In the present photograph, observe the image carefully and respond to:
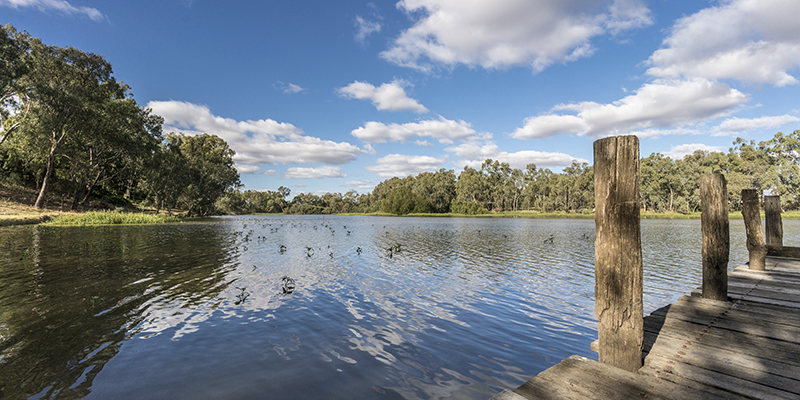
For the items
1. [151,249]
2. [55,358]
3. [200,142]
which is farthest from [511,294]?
[200,142]

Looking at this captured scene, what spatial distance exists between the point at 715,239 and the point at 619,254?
5338mm

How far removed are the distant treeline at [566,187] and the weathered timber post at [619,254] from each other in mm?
99907

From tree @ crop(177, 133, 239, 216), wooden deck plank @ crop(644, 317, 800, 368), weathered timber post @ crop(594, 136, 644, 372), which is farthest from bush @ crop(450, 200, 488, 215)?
weathered timber post @ crop(594, 136, 644, 372)

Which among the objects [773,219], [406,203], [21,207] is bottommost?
[773,219]

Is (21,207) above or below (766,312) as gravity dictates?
above

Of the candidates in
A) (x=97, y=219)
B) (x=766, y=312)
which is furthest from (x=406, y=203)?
(x=766, y=312)

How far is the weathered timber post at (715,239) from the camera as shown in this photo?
7.02 m

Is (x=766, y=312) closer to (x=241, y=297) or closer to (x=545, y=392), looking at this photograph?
(x=545, y=392)

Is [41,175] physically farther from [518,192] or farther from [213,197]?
[518,192]

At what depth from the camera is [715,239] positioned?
712cm

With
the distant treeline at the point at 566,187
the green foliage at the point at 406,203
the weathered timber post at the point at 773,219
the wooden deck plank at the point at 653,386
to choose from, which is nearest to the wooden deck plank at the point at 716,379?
the wooden deck plank at the point at 653,386

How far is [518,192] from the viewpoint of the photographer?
442ft

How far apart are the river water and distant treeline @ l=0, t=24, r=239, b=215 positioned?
2859cm

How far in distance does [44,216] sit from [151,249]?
29.7 metres
